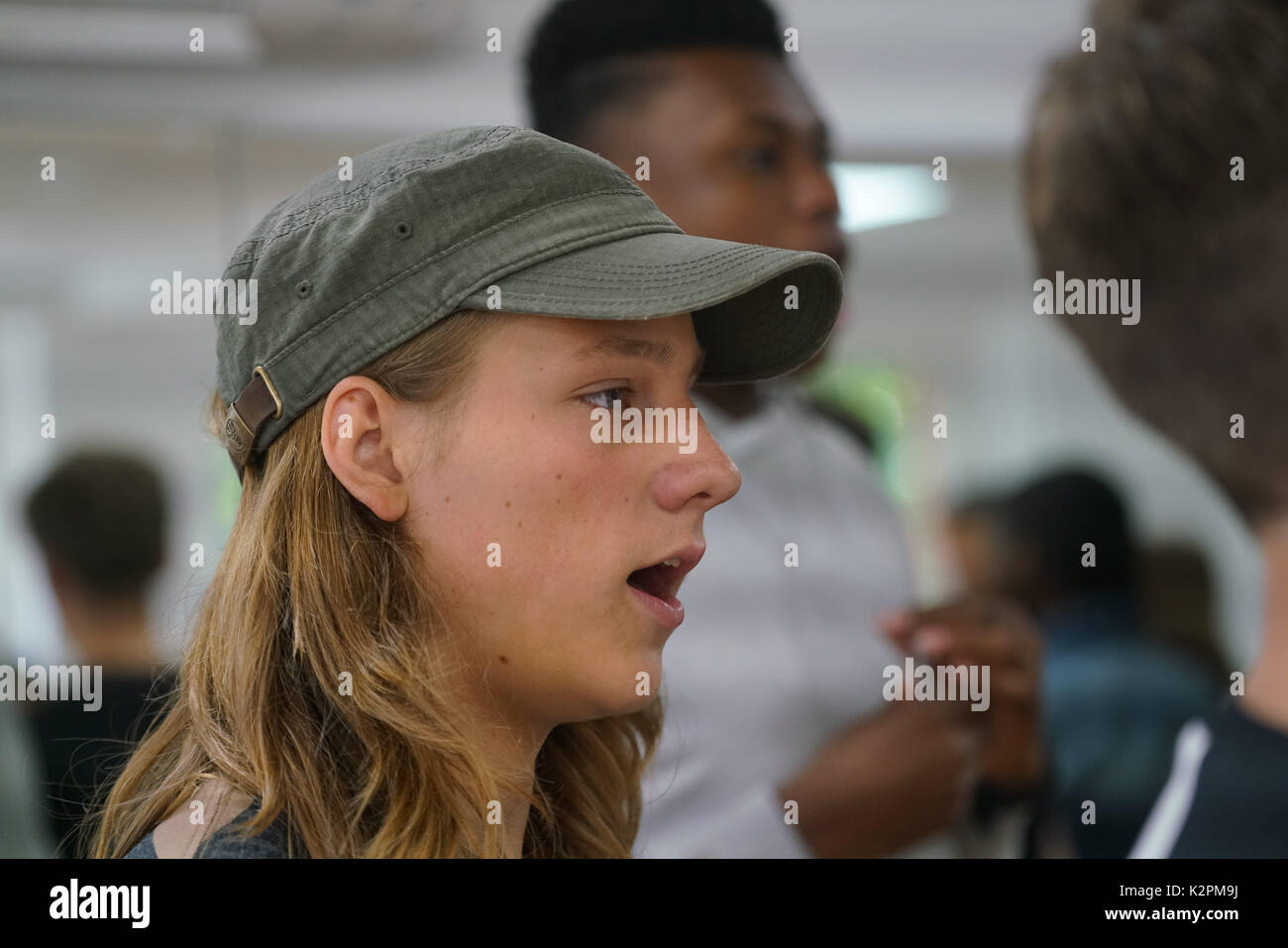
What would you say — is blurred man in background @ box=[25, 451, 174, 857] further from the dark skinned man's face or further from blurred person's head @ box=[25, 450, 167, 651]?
the dark skinned man's face

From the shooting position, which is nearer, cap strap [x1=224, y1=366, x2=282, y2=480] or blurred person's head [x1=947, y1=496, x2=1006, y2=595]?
cap strap [x1=224, y1=366, x2=282, y2=480]

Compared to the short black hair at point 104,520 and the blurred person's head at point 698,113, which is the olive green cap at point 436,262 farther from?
the short black hair at point 104,520

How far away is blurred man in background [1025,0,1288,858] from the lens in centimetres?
107

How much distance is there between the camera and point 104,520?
1824 millimetres

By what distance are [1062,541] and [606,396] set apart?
5.78 ft

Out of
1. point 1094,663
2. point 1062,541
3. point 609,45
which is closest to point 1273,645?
point 609,45

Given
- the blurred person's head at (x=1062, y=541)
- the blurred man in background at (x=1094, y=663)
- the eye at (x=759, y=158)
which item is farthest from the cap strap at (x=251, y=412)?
the blurred person's head at (x=1062, y=541)

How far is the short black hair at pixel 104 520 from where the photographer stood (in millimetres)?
1752

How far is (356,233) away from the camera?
2.35 ft

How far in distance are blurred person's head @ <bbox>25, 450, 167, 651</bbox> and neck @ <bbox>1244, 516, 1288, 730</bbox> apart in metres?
1.36

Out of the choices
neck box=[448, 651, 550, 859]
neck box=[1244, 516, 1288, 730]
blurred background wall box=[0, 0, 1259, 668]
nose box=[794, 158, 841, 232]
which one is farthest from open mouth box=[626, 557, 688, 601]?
nose box=[794, 158, 841, 232]
